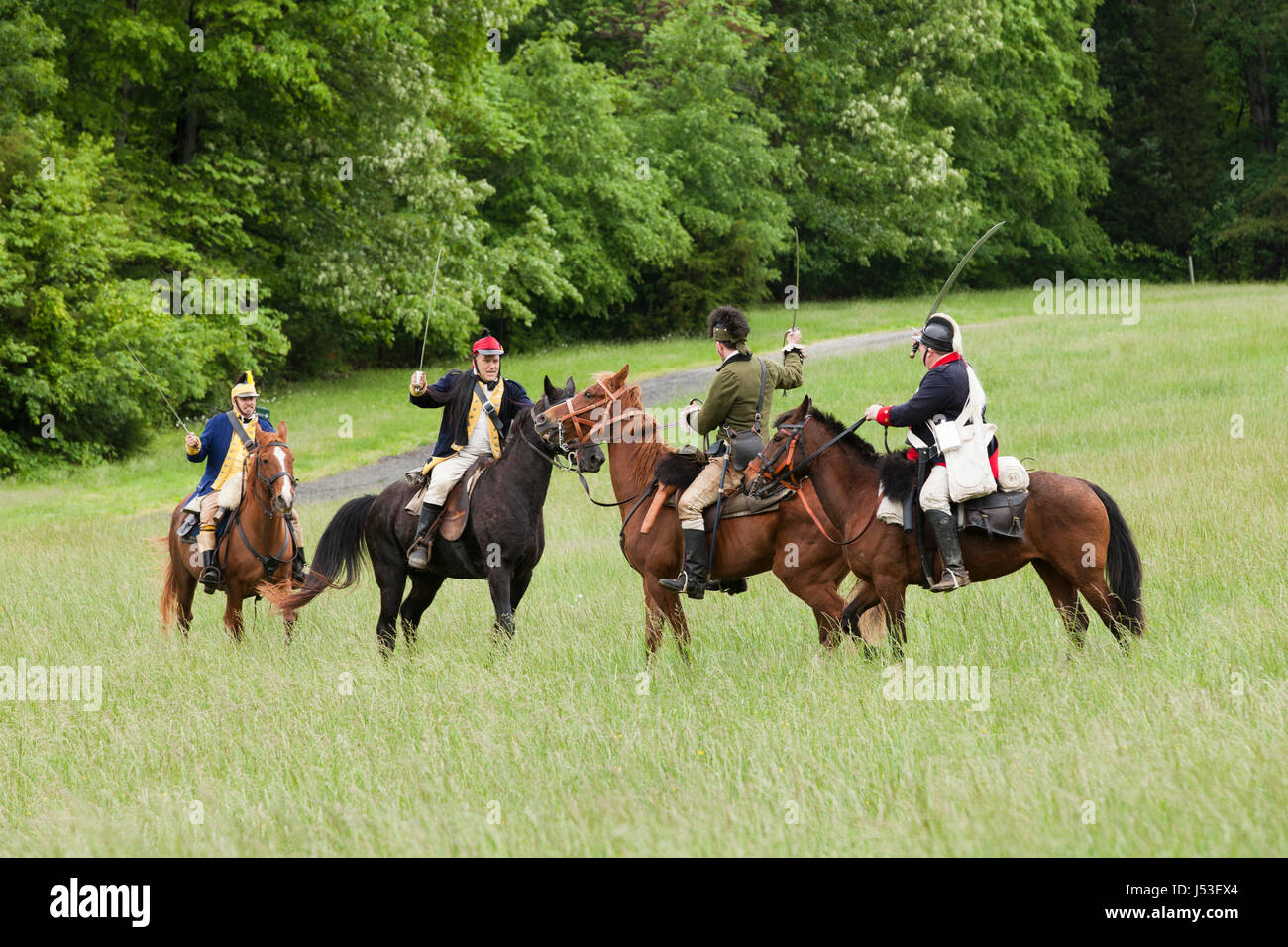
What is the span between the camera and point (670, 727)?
6.75m

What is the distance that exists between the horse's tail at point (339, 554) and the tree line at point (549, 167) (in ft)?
22.6

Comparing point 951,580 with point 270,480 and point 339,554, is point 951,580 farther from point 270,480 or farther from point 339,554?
point 270,480

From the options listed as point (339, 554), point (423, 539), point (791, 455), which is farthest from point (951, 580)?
point (339, 554)

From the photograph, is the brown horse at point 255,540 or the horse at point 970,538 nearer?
the horse at point 970,538

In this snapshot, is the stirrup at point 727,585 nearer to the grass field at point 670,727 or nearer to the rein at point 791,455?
the grass field at point 670,727

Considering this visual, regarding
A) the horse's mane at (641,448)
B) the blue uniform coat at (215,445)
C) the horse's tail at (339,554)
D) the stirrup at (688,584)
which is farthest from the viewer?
the blue uniform coat at (215,445)

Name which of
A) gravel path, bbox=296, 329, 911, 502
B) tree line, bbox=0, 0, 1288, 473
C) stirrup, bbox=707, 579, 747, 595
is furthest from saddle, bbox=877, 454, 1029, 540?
tree line, bbox=0, 0, 1288, 473

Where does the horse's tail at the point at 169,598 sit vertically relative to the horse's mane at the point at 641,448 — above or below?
below

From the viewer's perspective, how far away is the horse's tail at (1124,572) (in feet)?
26.0

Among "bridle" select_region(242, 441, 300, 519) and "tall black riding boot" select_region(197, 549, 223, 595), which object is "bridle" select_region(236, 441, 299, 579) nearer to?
"bridle" select_region(242, 441, 300, 519)

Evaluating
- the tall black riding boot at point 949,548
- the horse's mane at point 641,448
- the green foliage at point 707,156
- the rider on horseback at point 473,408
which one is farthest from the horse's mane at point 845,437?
the green foliage at point 707,156

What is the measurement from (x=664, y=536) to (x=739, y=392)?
120cm

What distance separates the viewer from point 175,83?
93.8 feet

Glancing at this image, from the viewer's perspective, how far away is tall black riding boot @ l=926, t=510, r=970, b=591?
8008 millimetres
